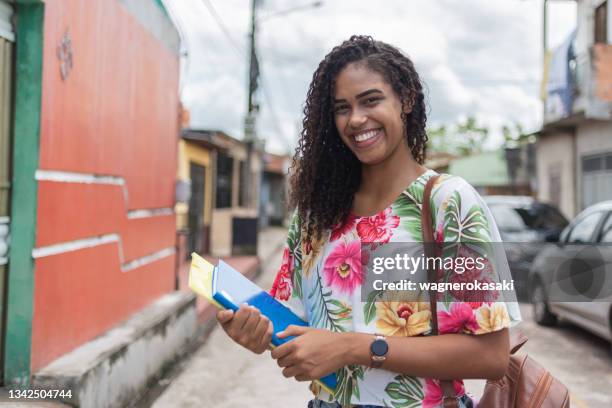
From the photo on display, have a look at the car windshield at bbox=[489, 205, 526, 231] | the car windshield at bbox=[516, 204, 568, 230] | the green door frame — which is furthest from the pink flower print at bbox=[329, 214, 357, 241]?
the car windshield at bbox=[516, 204, 568, 230]

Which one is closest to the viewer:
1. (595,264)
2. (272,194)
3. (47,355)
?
(47,355)

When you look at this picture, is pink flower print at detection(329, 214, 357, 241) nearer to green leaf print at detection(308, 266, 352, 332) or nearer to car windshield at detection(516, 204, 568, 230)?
green leaf print at detection(308, 266, 352, 332)

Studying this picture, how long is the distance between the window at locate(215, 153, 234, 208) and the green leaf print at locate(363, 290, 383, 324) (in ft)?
54.8

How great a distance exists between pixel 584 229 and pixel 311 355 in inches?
259

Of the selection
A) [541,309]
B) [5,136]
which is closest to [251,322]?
[5,136]

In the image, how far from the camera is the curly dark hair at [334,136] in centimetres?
167

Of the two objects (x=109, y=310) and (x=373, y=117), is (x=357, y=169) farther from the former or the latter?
(x=109, y=310)

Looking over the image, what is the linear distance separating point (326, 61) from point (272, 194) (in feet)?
120

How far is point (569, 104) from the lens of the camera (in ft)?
49.5

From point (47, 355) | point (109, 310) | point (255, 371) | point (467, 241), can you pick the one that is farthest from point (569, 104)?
point (467, 241)

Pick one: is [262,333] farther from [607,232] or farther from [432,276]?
[607,232]

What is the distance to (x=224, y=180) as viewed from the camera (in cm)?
1948

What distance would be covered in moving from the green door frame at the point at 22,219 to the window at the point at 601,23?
14.4 meters

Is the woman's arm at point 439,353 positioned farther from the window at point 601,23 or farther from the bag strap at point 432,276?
the window at point 601,23
